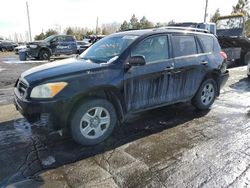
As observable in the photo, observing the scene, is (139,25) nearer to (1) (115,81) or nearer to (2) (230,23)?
(2) (230,23)

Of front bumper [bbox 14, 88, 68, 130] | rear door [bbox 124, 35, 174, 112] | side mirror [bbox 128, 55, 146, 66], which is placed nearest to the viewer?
front bumper [bbox 14, 88, 68, 130]

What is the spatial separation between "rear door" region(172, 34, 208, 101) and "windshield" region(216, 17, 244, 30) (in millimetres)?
11918

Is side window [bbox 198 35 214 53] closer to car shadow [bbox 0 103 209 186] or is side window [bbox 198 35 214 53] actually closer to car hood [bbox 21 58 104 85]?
car shadow [bbox 0 103 209 186]

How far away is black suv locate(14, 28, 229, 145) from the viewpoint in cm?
389

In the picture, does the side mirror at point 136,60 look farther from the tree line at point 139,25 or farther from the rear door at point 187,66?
the tree line at point 139,25

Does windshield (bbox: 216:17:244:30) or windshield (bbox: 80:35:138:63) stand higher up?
windshield (bbox: 216:17:244:30)

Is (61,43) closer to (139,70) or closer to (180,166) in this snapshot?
(139,70)

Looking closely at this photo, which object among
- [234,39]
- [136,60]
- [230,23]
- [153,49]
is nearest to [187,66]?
[153,49]

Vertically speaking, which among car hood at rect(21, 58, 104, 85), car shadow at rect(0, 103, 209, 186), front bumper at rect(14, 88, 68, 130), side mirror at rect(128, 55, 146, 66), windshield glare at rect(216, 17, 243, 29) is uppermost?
windshield glare at rect(216, 17, 243, 29)

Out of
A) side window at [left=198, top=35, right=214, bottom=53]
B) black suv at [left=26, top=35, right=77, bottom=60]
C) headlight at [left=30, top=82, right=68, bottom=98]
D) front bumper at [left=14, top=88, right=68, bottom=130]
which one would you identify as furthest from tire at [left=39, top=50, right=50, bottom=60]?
headlight at [left=30, top=82, right=68, bottom=98]

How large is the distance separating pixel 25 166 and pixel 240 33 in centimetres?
1514

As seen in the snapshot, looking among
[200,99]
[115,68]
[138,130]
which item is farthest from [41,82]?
[200,99]

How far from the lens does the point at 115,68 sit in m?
4.31

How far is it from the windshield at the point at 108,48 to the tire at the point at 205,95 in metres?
2.03
